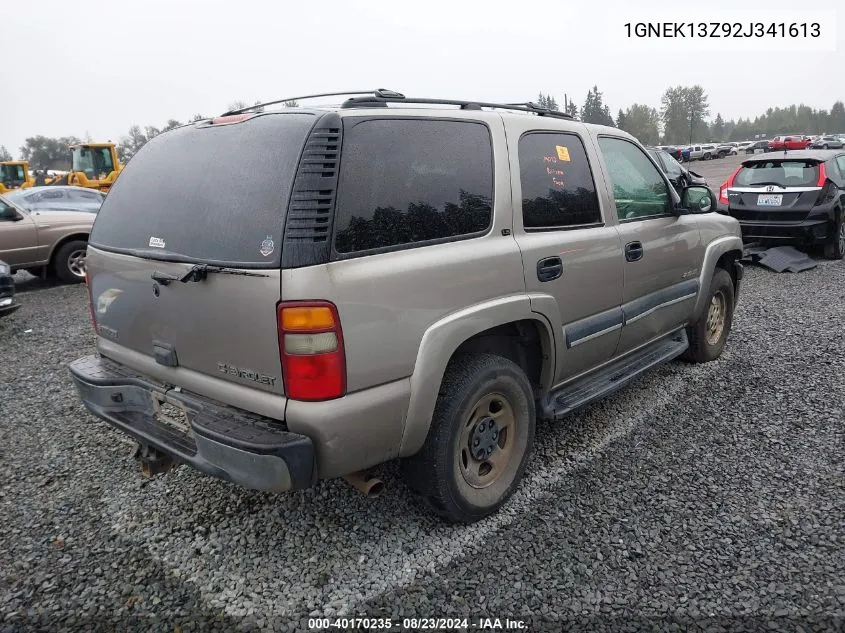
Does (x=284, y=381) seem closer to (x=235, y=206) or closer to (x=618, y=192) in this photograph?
(x=235, y=206)

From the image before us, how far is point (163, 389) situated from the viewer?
105 inches

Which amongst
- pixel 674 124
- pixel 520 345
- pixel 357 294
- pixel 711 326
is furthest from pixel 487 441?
pixel 674 124

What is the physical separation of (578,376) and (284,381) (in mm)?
1931

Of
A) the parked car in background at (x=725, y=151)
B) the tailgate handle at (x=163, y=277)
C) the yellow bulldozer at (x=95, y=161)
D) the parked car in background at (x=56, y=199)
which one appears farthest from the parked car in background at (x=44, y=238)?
the parked car in background at (x=725, y=151)

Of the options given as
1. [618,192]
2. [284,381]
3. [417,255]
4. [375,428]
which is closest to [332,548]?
[375,428]

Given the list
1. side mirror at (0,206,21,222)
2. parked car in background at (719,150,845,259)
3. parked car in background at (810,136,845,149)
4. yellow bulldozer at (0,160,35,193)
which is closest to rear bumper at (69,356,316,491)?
side mirror at (0,206,21,222)

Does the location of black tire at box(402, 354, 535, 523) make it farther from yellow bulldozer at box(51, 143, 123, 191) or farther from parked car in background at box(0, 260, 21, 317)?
yellow bulldozer at box(51, 143, 123, 191)

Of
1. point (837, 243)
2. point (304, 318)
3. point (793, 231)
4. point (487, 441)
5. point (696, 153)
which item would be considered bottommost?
point (487, 441)

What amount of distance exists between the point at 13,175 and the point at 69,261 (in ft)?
63.6

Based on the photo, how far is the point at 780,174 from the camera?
8836 millimetres

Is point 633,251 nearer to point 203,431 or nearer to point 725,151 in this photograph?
point 203,431

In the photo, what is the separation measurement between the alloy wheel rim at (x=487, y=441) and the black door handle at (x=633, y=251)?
1.30 m

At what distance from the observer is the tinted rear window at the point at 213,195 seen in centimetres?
229

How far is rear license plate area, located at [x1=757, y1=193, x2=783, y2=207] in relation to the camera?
337 inches
